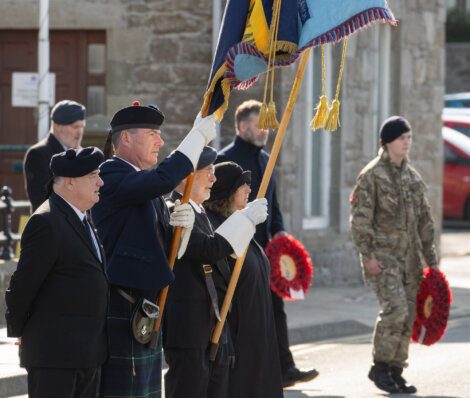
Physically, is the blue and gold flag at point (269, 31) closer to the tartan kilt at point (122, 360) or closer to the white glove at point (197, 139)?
the white glove at point (197, 139)

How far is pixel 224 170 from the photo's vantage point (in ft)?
25.3

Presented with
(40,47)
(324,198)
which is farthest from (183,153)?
(324,198)

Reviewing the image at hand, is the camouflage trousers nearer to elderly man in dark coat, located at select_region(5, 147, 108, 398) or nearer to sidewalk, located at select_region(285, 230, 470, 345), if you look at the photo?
sidewalk, located at select_region(285, 230, 470, 345)

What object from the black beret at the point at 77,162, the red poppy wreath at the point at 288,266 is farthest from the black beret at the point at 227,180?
the red poppy wreath at the point at 288,266

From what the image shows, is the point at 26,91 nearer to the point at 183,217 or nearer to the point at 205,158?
the point at 205,158

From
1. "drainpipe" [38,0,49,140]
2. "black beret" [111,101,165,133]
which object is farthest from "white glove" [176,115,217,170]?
"drainpipe" [38,0,49,140]

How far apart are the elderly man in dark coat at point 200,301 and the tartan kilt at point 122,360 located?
18.2 inches

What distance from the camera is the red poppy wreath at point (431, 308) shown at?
1016 centimetres

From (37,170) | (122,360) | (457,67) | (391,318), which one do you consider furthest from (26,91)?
(457,67)

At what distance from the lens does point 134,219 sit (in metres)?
6.72

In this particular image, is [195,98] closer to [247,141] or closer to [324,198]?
[324,198]

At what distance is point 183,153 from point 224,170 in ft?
3.29

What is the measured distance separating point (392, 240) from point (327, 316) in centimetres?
355

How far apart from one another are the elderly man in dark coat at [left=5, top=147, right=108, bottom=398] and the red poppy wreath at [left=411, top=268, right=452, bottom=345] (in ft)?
14.1
